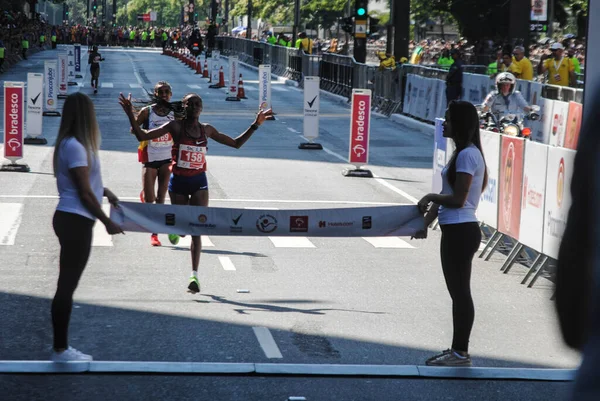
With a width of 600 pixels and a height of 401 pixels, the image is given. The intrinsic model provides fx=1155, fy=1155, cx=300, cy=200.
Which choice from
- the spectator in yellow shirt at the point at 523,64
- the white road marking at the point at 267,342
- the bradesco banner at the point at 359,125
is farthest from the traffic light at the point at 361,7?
the white road marking at the point at 267,342

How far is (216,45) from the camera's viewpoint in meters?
96.3

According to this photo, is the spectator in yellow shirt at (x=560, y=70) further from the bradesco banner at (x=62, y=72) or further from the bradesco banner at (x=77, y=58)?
the bradesco banner at (x=77, y=58)

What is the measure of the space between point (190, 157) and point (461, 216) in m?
3.67

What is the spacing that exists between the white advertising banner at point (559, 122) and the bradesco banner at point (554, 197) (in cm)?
1240

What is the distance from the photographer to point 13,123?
20234mm

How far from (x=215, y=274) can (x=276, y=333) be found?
2.76 meters

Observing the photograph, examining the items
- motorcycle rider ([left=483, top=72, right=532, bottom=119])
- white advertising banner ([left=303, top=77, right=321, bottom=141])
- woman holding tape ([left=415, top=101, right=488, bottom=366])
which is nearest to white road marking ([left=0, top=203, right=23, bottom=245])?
woman holding tape ([left=415, top=101, right=488, bottom=366])

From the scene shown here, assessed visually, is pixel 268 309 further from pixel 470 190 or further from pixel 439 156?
pixel 439 156

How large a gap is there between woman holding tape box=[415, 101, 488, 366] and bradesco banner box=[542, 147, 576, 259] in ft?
9.78

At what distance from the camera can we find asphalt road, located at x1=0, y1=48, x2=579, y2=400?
7719mm

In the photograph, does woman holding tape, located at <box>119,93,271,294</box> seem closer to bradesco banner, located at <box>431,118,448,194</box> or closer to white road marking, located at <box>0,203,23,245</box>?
white road marking, located at <box>0,203,23,245</box>

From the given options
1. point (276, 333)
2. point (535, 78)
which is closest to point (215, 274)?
point (276, 333)

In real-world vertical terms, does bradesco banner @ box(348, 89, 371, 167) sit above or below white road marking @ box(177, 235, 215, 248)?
above

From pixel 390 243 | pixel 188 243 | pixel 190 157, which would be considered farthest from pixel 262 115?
pixel 390 243
